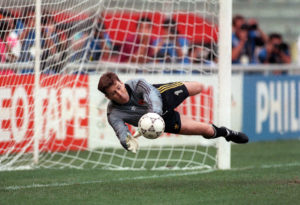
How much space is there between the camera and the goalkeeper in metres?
7.24

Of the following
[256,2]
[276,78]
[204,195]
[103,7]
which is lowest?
[204,195]

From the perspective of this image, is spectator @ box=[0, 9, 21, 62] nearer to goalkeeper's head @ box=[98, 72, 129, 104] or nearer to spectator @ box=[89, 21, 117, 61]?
spectator @ box=[89, 21, 117, 61]

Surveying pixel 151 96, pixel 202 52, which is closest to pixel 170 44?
pixel 202 52

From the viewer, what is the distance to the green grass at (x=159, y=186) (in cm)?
655

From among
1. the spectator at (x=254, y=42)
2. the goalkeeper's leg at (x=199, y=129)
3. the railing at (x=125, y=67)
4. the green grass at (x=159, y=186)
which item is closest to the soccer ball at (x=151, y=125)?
the green grass at (x=159, y=186)

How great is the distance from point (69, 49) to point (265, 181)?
4.10 meters

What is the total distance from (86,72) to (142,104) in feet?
12.1

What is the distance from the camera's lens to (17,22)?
9070 mm

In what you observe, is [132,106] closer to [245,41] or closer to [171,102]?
[171,102]

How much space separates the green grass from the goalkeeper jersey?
700 mm

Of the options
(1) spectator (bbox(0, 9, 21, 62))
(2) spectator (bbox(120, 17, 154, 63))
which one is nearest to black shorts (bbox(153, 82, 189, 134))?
(1) spectator (bbox(0, 9, 21, 62))

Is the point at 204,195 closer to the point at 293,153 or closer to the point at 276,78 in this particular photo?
the point at 293,153

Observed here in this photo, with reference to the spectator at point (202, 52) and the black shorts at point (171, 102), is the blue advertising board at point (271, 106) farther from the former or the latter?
the black shorts at point (171, 102)

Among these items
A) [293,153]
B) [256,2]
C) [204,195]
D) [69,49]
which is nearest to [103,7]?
[69,49]
